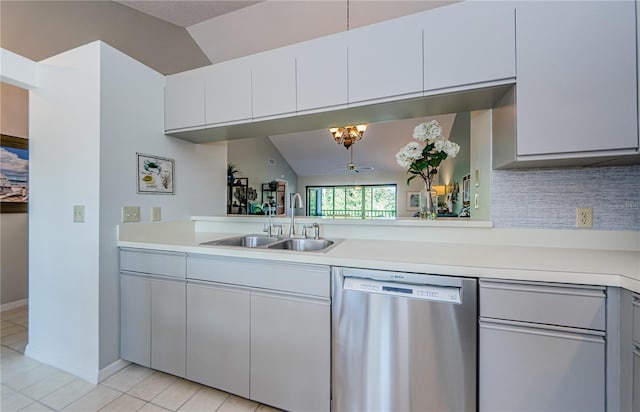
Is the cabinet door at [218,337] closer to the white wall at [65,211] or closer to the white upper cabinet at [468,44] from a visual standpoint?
the white wall at [65,211]

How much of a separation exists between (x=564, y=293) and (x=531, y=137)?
73cm

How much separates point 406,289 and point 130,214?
75.8 inches

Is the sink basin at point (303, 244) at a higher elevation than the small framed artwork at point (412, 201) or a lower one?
lower

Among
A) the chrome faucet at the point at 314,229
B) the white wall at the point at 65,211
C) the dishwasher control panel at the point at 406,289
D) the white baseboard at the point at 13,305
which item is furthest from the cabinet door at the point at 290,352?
the white baseboard at the point at 13,305

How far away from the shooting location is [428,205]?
1.93m

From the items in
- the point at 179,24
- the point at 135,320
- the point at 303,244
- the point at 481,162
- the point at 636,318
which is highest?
the point at 179,24

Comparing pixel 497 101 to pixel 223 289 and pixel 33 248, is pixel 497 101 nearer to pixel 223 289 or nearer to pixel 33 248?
pixel 223 289

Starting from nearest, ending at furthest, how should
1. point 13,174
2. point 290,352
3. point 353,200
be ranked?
point 290,352
point 13,174
point 353,200

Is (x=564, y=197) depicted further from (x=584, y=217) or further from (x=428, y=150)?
(x=428, y=150)

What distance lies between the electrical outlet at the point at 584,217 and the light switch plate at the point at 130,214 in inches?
114

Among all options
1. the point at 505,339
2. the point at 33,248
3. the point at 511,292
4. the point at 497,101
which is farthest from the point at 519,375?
the point at 33,248

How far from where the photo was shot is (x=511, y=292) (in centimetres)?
108

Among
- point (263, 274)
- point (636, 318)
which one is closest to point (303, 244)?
point (263, 274)

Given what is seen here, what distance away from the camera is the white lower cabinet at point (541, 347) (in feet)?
3.30
